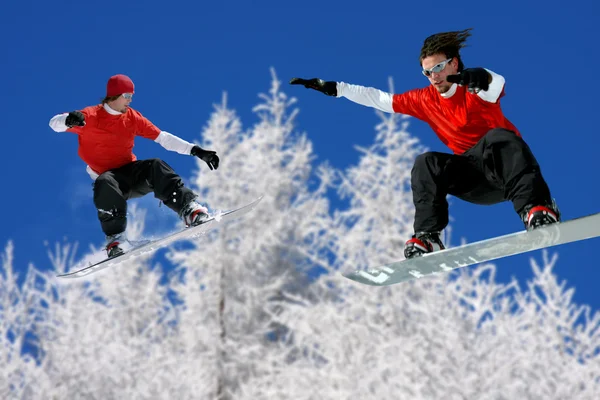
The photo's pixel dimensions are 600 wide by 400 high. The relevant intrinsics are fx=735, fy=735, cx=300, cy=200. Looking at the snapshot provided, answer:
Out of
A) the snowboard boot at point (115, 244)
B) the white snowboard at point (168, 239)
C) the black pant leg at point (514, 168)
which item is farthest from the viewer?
the snowboard boot at point (115, 244)

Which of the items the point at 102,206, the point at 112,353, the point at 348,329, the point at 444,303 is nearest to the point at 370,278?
the point at 102,206

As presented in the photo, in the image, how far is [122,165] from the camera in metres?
6.11

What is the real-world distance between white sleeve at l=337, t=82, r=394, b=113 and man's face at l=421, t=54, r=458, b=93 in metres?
0.42

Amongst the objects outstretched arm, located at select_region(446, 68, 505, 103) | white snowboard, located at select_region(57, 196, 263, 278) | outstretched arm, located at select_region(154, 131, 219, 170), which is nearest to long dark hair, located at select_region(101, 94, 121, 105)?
outstretched arm, located at select_region(154, 131, 219, 170)

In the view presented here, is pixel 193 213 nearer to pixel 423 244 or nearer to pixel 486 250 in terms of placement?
pixel 423 244

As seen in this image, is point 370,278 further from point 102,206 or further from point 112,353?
point 112,353

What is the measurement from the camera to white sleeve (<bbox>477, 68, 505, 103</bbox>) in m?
4.40

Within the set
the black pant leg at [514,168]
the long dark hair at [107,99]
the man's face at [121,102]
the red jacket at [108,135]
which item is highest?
the long dark hair at [107,99]

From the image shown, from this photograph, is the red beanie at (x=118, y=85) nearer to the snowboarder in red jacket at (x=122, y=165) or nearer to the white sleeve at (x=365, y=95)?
the snowboarder in red jacket at (x=122, y=165)

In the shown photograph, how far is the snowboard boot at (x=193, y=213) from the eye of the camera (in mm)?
5887

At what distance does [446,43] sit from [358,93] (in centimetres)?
73

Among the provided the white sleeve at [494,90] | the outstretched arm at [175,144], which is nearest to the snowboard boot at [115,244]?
the outstretched arm at [175,144]

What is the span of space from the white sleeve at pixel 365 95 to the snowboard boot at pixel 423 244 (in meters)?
Answer: 0.95

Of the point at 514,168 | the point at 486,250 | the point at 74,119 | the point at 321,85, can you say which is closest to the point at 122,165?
the point at 74,119
